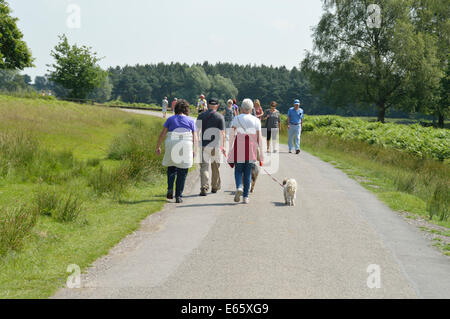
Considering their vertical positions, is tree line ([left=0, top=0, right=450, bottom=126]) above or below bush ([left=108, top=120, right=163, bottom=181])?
above

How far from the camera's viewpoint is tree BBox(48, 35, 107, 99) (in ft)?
200

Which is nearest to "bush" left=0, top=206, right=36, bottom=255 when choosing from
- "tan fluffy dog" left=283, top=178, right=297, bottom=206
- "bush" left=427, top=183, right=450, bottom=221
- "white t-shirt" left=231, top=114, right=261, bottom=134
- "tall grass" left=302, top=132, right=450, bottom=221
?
"white t-shirt" left=231, top=114, right=261, bottom=134

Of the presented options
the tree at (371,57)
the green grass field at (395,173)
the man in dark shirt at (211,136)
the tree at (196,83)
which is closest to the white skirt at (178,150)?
the man in dark shirt at (211,136)

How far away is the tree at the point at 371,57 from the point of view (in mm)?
43344

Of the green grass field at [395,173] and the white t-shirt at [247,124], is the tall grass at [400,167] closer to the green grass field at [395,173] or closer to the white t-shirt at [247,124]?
the green grass field at [395,173]

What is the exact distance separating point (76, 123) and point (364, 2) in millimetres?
31977

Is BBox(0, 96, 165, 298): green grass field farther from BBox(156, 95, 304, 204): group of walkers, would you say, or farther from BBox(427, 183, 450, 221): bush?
BBox(427, 183, 450, 221): bush

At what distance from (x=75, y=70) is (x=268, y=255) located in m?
60.9

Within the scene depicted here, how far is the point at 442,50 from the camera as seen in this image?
1871 inches

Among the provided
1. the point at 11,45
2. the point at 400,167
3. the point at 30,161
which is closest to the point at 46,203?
the point at 30,161

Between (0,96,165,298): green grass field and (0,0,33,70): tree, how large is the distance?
27.4m

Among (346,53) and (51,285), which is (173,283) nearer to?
(51,285)

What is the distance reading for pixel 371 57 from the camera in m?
45.1
